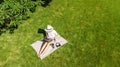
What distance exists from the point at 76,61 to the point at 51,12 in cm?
505

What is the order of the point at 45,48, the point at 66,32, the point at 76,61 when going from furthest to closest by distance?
the point at 66,32, the point at 45,48, the point at 76,61

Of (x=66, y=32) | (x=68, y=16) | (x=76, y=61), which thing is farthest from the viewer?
(x=68, y=16)

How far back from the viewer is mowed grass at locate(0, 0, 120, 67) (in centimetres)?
1306

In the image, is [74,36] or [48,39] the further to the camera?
[74,36]

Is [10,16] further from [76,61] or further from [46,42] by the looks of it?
[76,61]

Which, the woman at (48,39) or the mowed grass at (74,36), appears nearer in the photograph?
the mowed grass at (74,36)

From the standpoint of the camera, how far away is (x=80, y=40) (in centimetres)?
1405

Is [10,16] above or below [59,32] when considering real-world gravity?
above

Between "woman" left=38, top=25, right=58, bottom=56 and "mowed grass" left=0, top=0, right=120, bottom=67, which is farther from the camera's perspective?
"woman" left=38, top=25, right=58, bottom=56

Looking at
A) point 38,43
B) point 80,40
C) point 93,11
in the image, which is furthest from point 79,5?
point 38,43

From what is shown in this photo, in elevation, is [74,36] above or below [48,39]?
below

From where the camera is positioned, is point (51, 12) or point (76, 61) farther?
point (51, 12)

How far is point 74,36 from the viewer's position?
1436cm

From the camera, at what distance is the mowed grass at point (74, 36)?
13062mm
